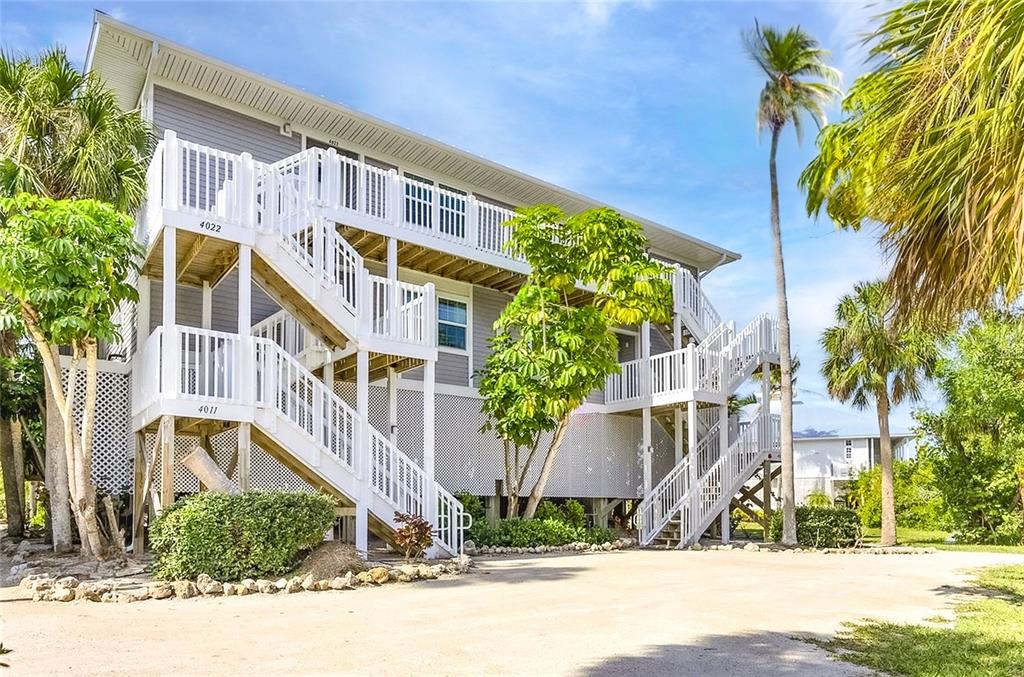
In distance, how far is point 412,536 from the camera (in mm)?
12656

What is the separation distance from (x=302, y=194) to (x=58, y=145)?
3.53 m

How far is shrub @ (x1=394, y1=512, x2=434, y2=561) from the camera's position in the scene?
12664mm

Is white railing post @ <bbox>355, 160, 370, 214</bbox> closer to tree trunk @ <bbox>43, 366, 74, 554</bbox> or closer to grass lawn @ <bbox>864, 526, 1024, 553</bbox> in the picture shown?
tree trunk @ <bbox>43, 366, 74, 554</bbox>

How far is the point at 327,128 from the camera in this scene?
16969 mm

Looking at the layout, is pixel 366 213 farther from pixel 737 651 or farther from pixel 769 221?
pixel 737 651

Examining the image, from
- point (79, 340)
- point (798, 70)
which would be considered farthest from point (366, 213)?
point (798, 70)

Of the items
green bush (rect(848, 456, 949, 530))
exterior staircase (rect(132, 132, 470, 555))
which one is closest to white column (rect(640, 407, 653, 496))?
exterior staircase (rect(132, 132, 470, 555))

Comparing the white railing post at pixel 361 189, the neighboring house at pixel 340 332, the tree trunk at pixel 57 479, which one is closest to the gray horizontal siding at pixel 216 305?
the neighboring house at pixel 340 332

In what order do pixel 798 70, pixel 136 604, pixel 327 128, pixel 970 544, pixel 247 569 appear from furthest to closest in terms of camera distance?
pixel 970 544, pixel 798 70, pixel 327 128, pixel 247 569, pixel 136 604

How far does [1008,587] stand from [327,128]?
1354cm

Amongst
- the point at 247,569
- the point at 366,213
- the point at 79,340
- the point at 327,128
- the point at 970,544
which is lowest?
the point at 970,544

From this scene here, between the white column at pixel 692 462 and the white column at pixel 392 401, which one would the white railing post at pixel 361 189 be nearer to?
the white column at pixel 392 401

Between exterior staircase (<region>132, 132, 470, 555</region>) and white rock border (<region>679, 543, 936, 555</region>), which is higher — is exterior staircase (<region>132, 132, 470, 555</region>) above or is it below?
above

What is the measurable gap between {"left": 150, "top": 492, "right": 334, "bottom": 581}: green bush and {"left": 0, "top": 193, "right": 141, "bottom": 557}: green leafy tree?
5.57ft
